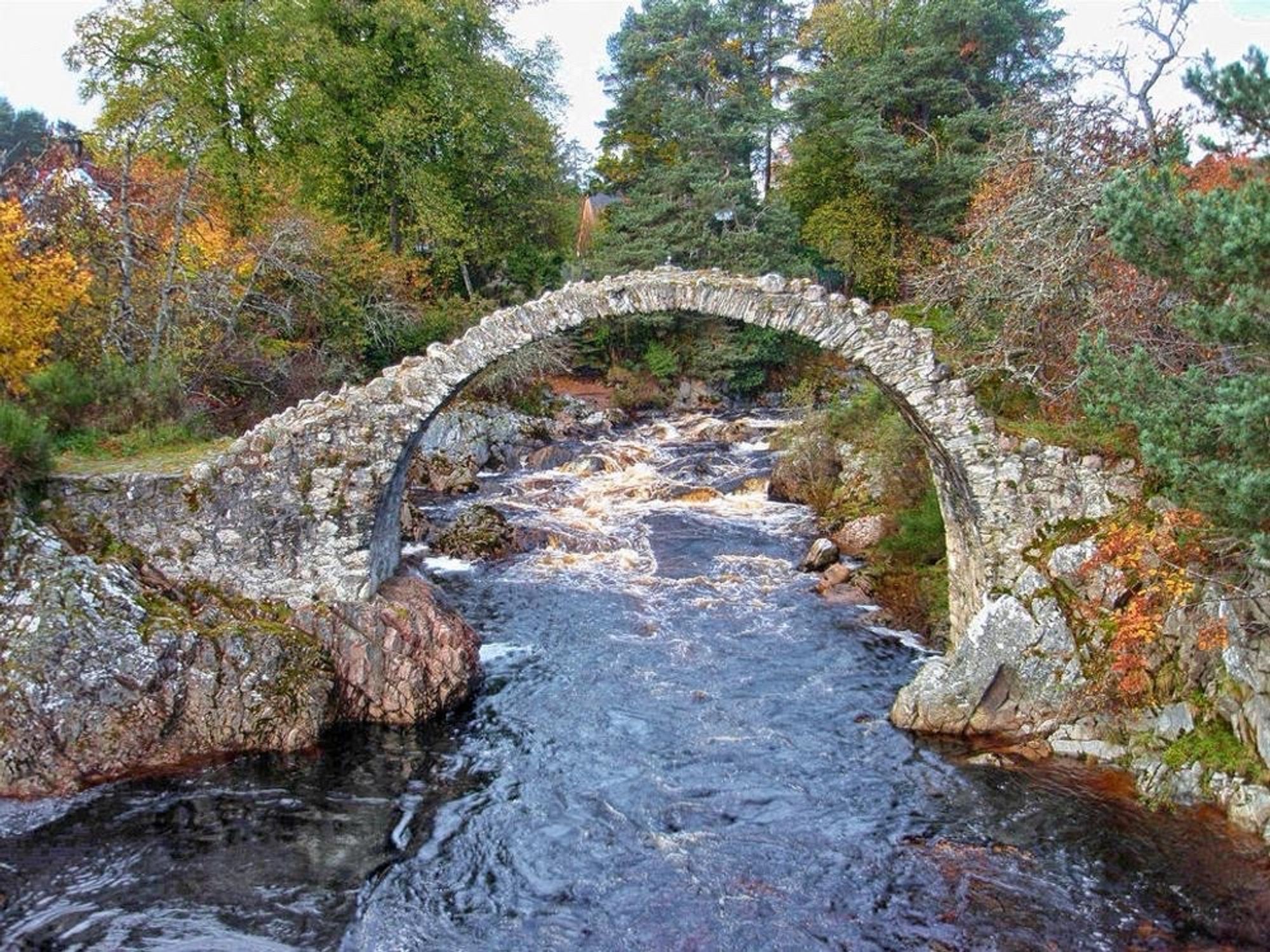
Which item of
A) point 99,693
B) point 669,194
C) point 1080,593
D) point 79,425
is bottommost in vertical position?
point 99,693

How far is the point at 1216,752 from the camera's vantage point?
28.2 ft

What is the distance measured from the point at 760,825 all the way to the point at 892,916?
168cm

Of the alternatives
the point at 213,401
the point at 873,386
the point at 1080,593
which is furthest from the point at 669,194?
the point at 1080,593

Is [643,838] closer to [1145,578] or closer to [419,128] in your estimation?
[1145,578]

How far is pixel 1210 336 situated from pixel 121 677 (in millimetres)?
10864

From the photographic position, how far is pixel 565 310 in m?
10.8

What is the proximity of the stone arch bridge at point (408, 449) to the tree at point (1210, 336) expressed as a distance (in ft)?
6.95

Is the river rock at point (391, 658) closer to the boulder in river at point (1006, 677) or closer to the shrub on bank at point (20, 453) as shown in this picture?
the shrub on bank at point (20, 453)

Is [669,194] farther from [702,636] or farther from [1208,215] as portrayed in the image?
[1208,215]

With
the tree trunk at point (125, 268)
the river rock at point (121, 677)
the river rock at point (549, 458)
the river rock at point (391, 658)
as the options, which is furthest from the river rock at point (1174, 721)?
the river rock at point (549, 458)

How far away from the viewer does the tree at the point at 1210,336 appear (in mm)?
6801

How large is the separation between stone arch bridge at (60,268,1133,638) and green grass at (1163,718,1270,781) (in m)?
2.41

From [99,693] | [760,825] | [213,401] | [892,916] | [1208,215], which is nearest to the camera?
[1208,215]

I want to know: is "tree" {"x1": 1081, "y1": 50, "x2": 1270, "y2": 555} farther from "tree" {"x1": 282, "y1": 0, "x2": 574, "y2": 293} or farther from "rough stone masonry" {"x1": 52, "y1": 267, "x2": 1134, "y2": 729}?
"tree" {"x1": 282, "y1": 0, "x2": 574, "y2": 293}
